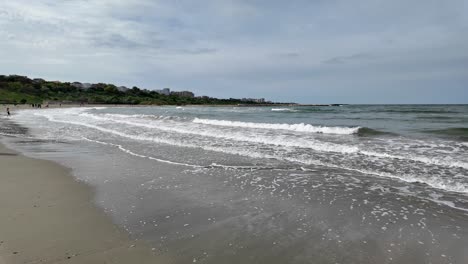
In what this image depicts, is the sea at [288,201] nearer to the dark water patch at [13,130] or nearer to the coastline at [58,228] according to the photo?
the coastline at [58,228]

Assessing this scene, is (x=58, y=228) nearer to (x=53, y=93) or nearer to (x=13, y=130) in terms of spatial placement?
(x=13, y=130)

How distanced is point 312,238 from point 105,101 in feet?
362

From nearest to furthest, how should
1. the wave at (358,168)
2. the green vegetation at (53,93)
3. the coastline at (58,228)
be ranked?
the coastline at (58,228), the wave at (358,168), the green vegetation at (53,93)

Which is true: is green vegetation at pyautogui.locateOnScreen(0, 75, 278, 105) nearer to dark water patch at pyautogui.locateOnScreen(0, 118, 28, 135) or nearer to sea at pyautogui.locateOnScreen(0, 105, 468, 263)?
dark water patch at pyautogui.locateOnScreen(0, 118, 28, 135)

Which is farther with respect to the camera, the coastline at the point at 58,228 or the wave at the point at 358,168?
the wave at the point at 358,168

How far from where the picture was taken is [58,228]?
4.45 metres

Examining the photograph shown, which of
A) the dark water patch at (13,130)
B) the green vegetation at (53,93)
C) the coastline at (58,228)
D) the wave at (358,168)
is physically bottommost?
the dark water patch at (13,130)

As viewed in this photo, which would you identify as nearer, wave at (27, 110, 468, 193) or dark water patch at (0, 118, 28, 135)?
wave at (27, 110, 468, 193)

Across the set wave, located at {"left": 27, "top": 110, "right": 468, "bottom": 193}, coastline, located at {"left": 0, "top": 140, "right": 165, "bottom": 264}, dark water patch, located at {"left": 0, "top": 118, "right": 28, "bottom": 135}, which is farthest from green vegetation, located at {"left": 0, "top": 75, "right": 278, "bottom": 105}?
coastline, located at {"left": 0, "top": 140, "right": 165, "bottom": 264}

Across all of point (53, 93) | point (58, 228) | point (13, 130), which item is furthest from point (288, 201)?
point (53, 93)

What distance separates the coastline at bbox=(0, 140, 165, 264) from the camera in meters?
3.65

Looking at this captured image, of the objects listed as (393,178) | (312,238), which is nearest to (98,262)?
(312,238)

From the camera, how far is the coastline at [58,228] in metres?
3.65

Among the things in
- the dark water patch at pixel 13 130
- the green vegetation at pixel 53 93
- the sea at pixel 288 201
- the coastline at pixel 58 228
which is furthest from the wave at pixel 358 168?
the green vegetation at pixel 53 93
